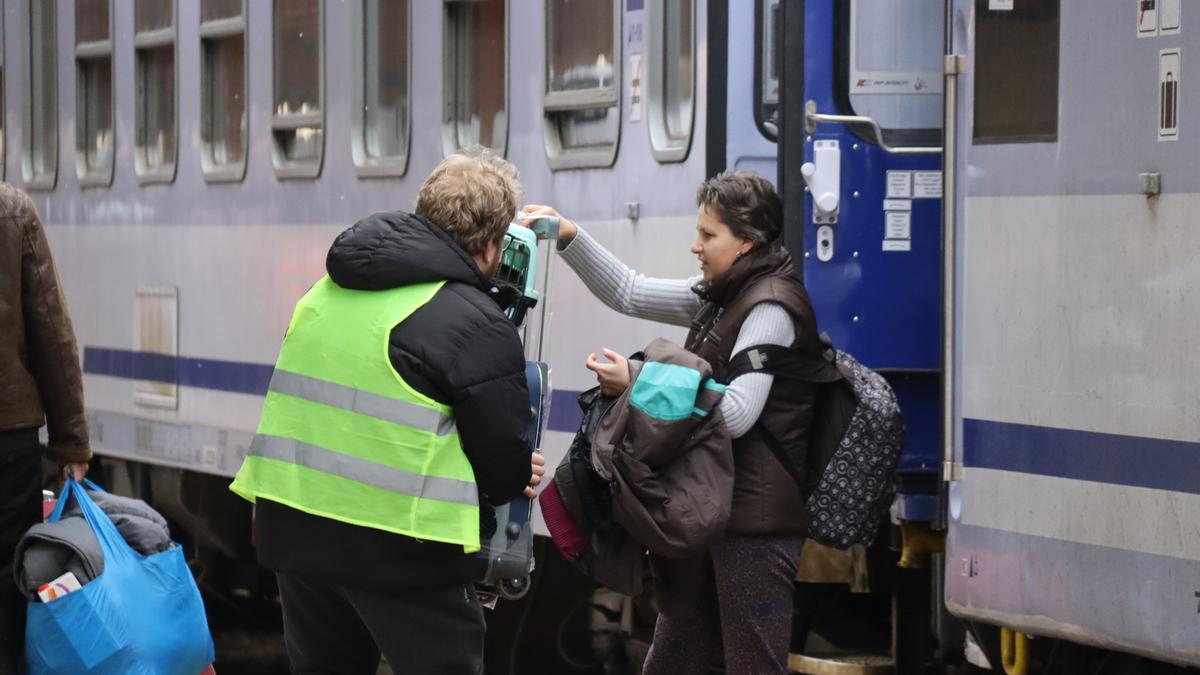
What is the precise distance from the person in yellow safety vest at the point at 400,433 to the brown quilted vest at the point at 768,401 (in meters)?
0.70

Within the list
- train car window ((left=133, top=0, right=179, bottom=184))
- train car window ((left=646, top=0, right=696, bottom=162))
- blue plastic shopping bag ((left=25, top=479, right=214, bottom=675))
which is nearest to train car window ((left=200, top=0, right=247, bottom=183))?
train car window ((left=133, top=0, right=179, bottom=184))

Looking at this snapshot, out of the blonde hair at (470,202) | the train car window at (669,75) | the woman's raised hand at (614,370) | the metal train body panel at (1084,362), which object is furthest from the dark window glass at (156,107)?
the blonde hair at (470,202)

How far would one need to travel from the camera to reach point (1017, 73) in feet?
18.2

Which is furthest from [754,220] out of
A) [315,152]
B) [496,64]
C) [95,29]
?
[95,29]

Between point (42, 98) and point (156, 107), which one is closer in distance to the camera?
point (156, 107)

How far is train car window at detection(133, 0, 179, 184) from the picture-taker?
10609 mm

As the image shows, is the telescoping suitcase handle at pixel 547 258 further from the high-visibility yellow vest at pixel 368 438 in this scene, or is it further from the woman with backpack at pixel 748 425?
the high-visibility yellow vest at pixel 368 438

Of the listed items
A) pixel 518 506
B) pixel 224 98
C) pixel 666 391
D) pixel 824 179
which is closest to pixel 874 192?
pixel 824 179

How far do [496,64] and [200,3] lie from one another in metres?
2.61

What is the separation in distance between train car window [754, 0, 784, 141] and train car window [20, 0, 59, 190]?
569cm

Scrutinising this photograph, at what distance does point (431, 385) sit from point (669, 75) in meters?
2.88

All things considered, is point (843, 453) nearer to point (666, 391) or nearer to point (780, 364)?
point (780, 364)

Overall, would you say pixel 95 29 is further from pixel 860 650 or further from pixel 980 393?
pixel 980 393

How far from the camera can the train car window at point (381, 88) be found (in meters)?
8.73
